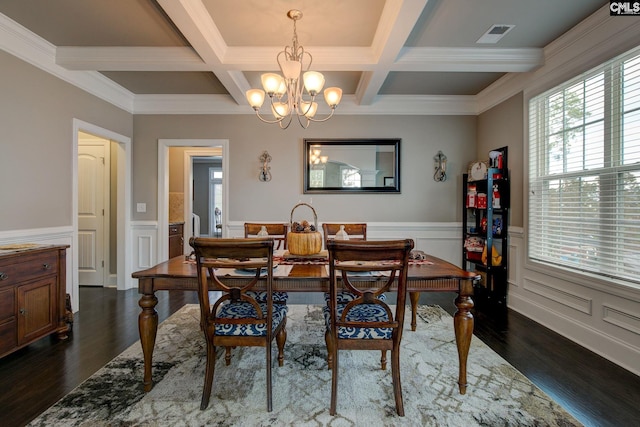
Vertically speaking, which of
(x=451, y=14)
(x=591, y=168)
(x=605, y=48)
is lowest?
(x=591, y=168)

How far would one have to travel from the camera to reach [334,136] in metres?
4.44

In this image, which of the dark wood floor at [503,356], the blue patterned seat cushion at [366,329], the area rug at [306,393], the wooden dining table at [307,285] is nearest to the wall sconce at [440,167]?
the dark wood floor at [503,356]

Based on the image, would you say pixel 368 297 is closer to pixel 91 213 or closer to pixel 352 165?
pixel 352 165

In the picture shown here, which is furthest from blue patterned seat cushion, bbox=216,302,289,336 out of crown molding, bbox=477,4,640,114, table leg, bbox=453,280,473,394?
crown molding, bbox=477,4,640,114

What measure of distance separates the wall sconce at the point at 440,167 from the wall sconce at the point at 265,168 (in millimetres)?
2361

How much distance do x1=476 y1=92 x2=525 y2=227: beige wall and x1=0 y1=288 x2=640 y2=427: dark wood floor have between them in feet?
4.01

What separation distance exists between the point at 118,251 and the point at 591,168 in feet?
17.8

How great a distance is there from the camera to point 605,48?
2.47m

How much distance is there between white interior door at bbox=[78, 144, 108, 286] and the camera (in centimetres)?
435

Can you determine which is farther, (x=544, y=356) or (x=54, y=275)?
(x=54, y=275)

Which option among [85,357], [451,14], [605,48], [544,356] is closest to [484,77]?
[605,48]

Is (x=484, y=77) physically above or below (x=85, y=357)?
above

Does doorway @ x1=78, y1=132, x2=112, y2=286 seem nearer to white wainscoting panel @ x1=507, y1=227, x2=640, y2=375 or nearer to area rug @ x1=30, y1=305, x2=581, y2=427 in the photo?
area rug @ x1=30, y1=305, x2=581, y2=427

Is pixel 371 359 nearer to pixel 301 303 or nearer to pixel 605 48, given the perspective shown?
pixel 301 303
